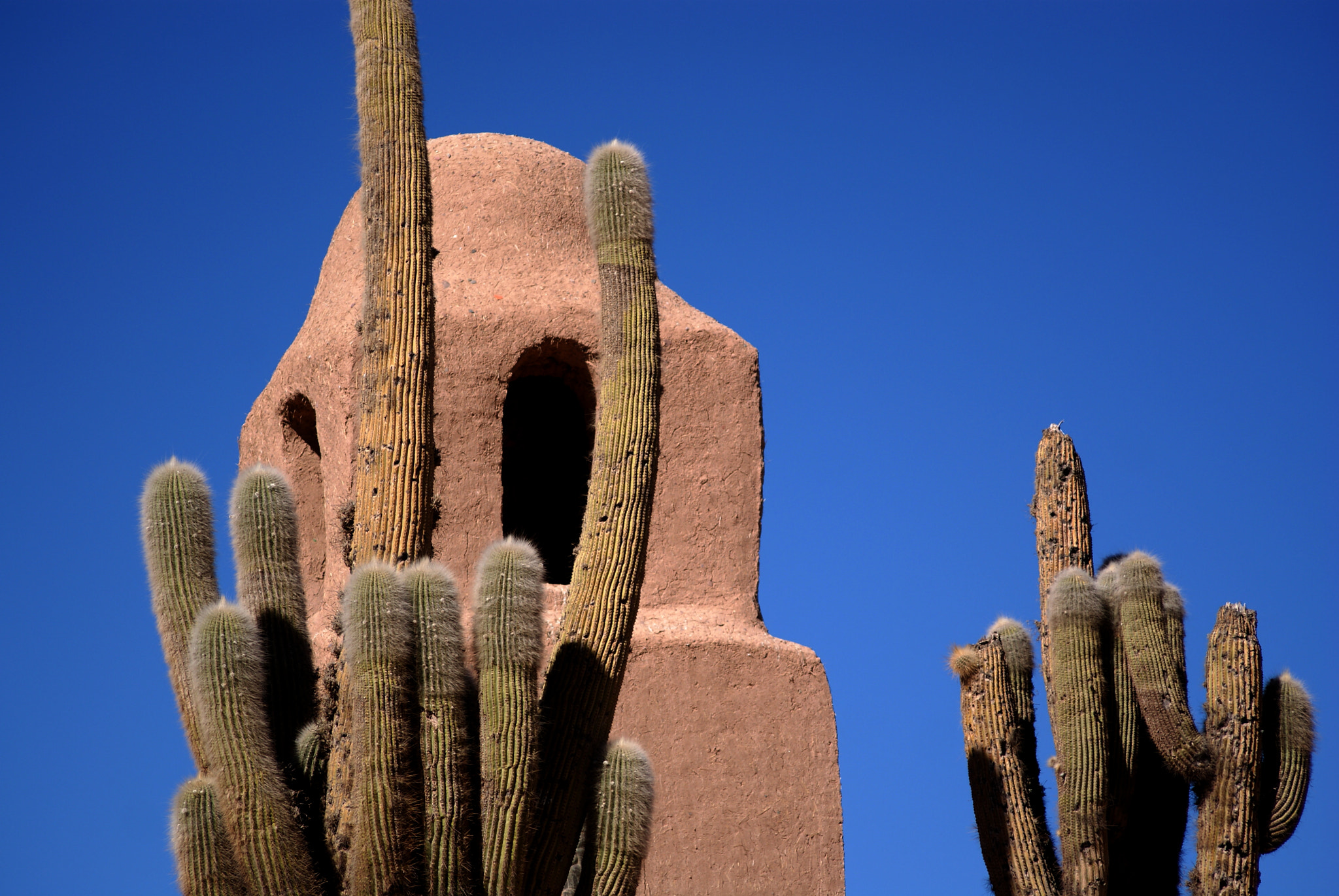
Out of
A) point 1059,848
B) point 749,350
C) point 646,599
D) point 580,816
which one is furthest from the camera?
point 749,350

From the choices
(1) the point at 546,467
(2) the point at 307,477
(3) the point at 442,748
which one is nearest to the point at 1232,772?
(3) the point at 442,748

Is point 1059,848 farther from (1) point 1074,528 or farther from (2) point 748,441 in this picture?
(2) point 748,441

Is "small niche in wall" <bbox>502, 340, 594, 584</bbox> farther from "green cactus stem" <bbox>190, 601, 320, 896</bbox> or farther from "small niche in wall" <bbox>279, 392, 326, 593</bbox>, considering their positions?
"green cactus stem" <bbox>190, 601, 320, 896</bbox>

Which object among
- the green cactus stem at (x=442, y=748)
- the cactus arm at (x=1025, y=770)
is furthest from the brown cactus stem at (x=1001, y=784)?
the green cactus stem at (x=442, y=748)

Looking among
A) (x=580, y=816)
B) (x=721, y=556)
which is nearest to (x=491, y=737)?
(x=580, y=816)

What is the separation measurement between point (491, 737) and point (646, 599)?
12.7ft

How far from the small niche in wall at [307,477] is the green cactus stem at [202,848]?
491 cm

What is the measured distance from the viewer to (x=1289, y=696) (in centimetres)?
963

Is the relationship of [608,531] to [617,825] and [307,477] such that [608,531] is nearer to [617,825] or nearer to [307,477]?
[617,825]

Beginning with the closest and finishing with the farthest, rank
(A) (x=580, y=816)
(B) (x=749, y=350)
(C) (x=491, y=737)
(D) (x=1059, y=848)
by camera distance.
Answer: (C) (x=491, y=737)
(A) (x=580, y=816)
(D) (x=1059, y=848)
(B) (x=749, y=350)

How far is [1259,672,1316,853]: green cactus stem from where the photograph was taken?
9.53m

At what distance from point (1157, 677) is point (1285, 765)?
1.00m

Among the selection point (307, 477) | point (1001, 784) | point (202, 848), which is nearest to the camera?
point (202, 848)

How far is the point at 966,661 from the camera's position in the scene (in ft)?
32.5
